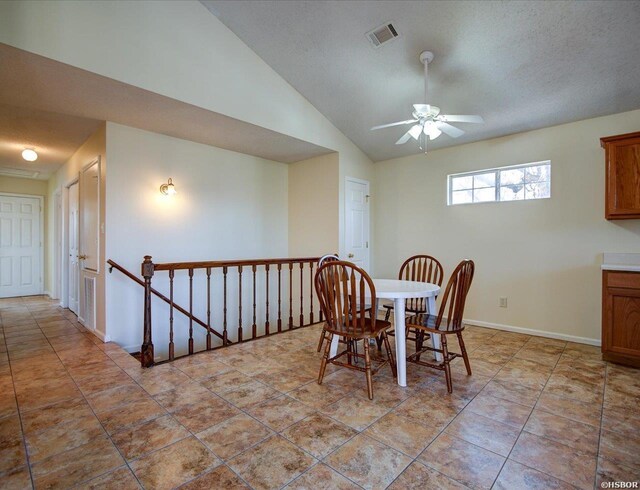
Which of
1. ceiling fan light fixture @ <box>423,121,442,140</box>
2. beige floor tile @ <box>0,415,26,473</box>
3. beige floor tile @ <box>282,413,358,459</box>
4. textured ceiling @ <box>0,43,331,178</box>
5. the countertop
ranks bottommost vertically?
beige floor tile @ <box>282,413,358,459</box>

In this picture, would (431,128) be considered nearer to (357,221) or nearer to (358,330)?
(358,330)

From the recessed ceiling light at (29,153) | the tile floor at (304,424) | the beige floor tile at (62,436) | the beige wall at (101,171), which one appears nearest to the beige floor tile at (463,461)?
the tile floor at (304,424)

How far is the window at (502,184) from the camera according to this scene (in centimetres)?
402

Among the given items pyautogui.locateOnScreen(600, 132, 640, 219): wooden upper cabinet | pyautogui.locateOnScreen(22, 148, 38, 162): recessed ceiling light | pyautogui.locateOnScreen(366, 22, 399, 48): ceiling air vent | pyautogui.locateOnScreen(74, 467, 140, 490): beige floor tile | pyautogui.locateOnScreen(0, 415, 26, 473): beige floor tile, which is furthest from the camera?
pyautogui.locateOnScreen(22, 148, 38, 162): recessed ceiling light

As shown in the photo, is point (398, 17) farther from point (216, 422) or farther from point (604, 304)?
point (216, 422)

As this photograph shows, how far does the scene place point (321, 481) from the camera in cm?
153

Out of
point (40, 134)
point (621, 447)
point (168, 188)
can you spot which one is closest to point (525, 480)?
point (621, 447)

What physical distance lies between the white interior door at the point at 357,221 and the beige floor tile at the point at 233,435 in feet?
10.3

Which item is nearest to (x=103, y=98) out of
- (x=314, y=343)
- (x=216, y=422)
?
(x=216, y=422)

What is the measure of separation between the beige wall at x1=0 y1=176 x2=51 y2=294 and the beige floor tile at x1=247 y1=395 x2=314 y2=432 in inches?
274

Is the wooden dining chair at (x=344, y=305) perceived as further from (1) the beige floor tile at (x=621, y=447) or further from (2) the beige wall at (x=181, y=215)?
(2) the beige wall at (x=181, y=215)

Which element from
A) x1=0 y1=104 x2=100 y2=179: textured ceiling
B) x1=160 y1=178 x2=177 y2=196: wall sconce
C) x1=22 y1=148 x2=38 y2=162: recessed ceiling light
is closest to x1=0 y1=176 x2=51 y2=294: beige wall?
x1=0 y1=104 x2=100 y2=179: textured ceiling

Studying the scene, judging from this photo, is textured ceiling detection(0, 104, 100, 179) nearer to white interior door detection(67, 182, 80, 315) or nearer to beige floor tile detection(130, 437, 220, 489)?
white interior door detection(67, 182, 80, 315)

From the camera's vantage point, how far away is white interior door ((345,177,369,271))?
4945mm
